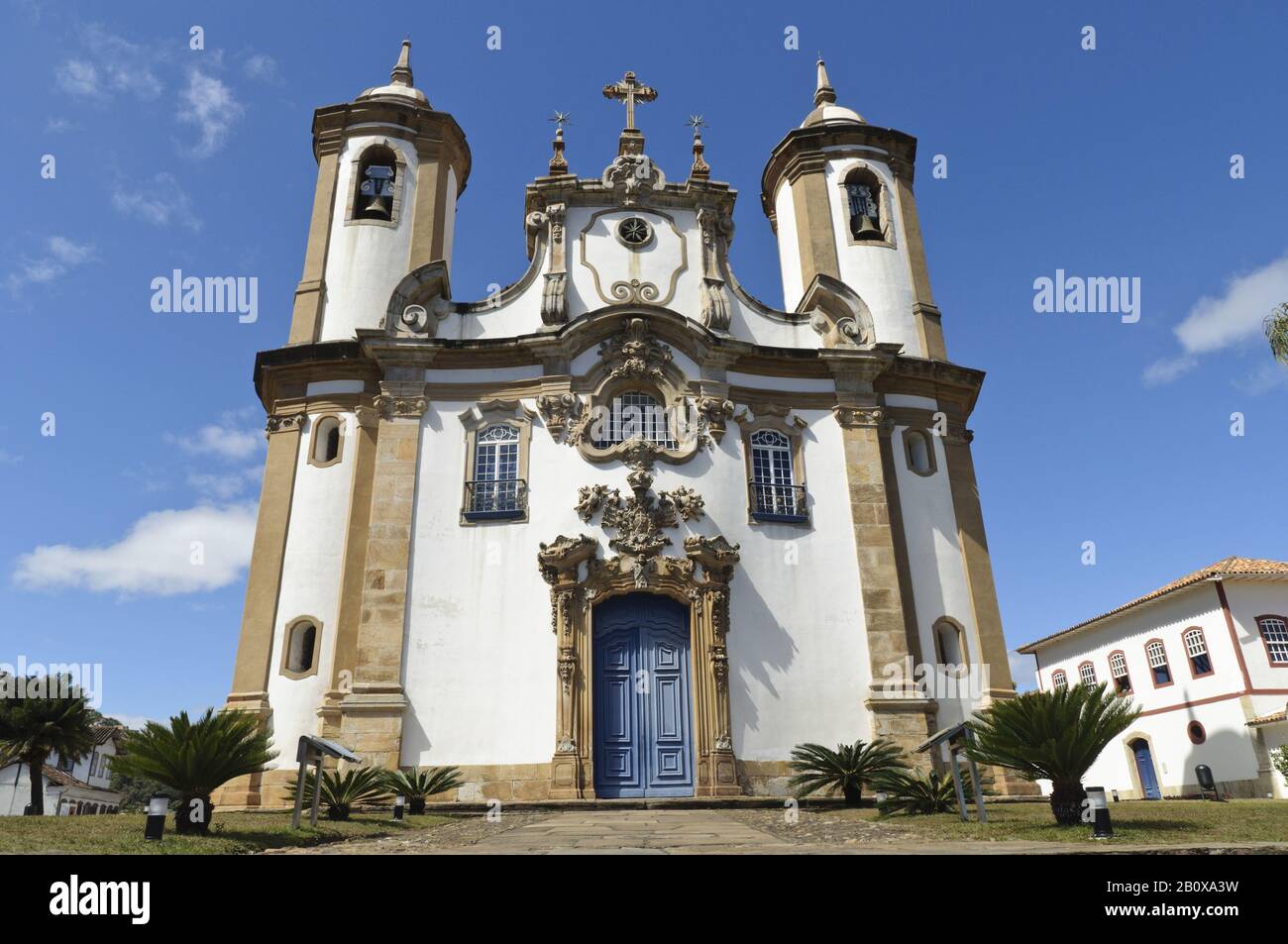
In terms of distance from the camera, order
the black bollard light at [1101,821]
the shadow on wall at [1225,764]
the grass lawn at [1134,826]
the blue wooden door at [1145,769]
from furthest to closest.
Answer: the blue wooden door at [1145,769]
the shadow on wall at [1225,764]
the black bollard light at [1101,821]
the grass lawn at [1134,826]

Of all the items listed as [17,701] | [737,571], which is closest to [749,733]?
[737,571]

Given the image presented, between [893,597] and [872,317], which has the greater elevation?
[872,317]

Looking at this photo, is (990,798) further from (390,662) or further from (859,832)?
(390,662)

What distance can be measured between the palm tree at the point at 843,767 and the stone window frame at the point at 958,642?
2.63 m

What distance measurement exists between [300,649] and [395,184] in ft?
34.0

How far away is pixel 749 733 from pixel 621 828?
213 inches

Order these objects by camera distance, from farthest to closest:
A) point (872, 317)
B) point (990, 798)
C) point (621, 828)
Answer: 1. point (872, 317)
2. point (990, 798)
3. point (621, 828)

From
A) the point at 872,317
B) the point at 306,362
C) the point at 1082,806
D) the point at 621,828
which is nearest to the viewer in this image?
the point at 1082,806

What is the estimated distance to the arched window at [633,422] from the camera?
16391 millimetres

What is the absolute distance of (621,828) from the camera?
9641mm

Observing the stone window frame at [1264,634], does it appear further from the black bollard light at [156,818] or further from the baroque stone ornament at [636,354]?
the black bollard light at [156,818]

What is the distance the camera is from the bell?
795 inches

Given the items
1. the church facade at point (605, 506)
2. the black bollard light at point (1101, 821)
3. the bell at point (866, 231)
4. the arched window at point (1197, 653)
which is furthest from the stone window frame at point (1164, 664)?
the black bollard light at point (1101, 821)

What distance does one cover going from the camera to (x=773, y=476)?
16703 mm
